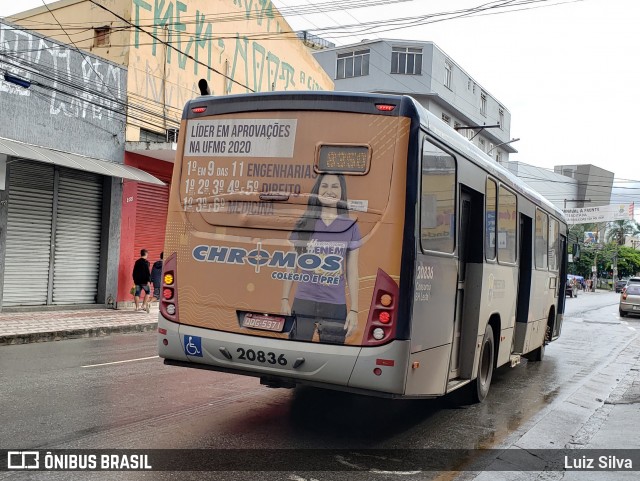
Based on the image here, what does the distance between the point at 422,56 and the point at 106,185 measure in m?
33.2

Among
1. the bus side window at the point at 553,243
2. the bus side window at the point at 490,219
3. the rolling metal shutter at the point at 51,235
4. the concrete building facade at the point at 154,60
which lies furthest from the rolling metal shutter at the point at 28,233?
the bus side window at the point at 490,219

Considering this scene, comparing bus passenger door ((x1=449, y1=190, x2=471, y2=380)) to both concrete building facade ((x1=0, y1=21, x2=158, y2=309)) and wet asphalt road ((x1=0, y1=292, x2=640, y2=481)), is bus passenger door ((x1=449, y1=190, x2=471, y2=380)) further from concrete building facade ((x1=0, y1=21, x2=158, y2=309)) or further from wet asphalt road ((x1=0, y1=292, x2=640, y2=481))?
concrete building facade ((x1=0, y1=21, x2=158, y2=309))

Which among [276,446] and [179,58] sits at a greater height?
[179,58]

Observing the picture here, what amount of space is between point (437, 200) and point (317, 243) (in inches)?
50.4

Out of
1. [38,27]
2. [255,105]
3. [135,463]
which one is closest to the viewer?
[135,463]

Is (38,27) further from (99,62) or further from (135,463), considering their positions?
(135,463)

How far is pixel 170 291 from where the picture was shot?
6.47 m

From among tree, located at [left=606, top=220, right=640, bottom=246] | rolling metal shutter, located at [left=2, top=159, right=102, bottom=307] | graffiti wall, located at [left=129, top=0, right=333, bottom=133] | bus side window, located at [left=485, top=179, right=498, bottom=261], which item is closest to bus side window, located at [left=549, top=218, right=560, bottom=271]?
bus side window, located at [left=485, top=179, right=498, bottom=261]

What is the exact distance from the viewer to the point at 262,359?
588 cm

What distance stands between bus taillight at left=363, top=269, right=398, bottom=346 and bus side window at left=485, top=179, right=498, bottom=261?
2.51 metres

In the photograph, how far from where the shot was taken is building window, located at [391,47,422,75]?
155 feet

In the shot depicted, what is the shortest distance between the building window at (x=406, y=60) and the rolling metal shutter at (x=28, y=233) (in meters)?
34.5

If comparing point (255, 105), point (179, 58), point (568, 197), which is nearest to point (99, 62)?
point (179, 58)

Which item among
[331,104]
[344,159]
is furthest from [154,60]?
[344,159]
